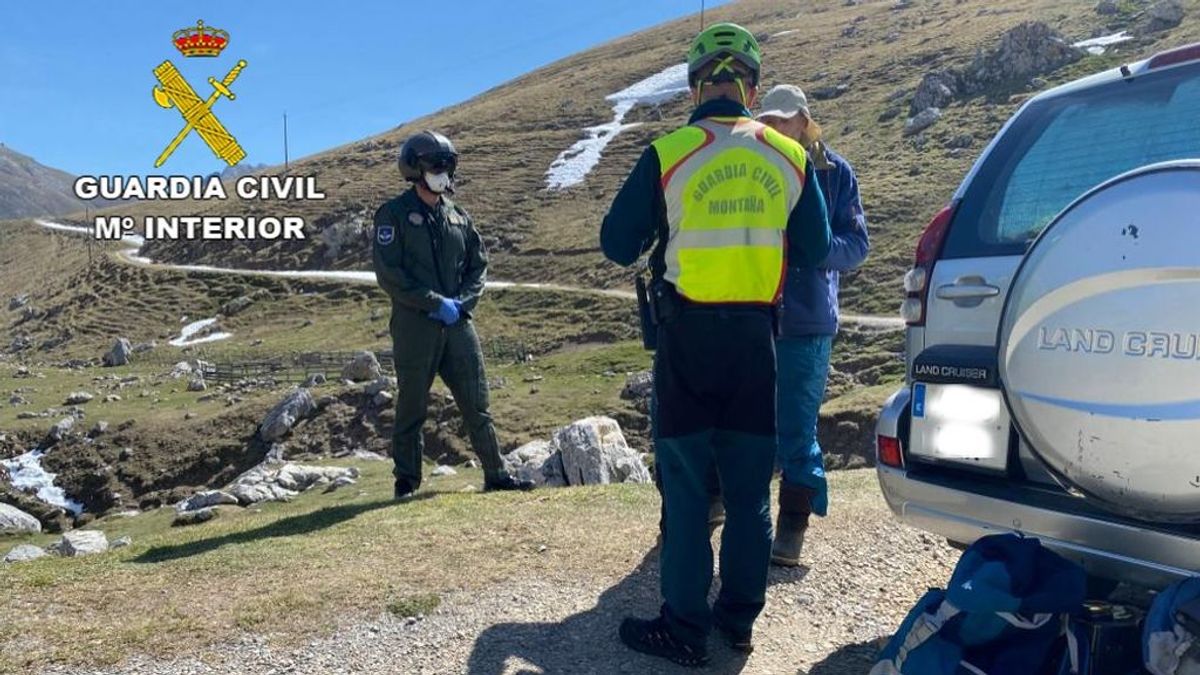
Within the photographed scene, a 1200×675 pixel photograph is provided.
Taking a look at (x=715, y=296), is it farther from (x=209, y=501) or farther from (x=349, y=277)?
(x=349, y=277)

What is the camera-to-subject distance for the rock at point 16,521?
12883mm

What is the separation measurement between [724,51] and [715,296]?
3.29 feet

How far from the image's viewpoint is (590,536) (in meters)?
5.34

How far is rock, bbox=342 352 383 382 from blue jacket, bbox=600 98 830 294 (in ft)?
74.3

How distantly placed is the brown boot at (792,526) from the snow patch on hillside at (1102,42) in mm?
56257

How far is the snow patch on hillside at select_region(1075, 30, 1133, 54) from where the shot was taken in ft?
172

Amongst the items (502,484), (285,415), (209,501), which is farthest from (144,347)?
(502,484)

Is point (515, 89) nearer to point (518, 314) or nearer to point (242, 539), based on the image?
point (518, 314)

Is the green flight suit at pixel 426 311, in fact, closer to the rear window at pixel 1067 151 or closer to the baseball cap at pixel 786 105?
the baseball cap at pixel 786 105

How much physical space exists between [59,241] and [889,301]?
284 feet

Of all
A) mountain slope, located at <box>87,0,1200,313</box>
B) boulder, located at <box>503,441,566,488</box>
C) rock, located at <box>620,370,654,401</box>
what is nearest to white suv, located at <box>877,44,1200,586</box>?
boulder, located at <box>503,441,566,488</box>

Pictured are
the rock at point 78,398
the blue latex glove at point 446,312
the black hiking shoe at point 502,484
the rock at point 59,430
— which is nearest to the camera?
the blue latex glove at point 446,312

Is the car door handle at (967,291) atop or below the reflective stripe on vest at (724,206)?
below

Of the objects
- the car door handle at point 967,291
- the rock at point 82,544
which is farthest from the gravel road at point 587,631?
the rock at point 82,544
